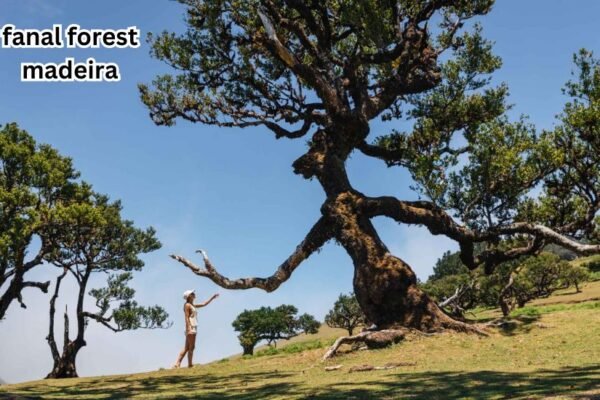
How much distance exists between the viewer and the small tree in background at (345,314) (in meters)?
72.3

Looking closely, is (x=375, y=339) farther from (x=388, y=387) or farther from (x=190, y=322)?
(x=388, y=387)

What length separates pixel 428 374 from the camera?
41.4ft

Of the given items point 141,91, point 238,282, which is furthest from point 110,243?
point 238,282

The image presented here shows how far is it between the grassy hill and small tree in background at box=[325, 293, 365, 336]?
51.6 m

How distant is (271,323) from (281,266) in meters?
56.0

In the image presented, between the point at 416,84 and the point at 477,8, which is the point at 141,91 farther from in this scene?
the point at 477,8

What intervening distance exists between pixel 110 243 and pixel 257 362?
1691 centimetres

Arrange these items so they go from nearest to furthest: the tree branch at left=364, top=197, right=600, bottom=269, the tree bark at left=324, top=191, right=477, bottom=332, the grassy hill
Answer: the grassy hill → the tree bark at left=324, top=191, right=477, bottom=332 → the tree branch at left=364, top=197, right=600, bottom=269

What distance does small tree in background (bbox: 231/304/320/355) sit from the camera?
74.9 m

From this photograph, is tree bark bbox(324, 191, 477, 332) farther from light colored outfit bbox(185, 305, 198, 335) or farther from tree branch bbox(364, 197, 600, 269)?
light colored outfit bbox(185, 305, 198, 335)

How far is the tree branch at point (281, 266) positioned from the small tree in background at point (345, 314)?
5058cm

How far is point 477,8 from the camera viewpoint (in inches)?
910

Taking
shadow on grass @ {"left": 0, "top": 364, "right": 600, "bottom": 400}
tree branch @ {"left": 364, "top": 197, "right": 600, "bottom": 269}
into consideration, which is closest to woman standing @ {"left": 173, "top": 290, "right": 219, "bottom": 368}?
shadow on grass @ {"left": 0, "top": 364, "right": 600, "bottom": 400}

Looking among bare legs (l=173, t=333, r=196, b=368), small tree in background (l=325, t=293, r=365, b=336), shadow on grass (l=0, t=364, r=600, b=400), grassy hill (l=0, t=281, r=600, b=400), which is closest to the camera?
shadow on grass (l=0, t=364, r=600, b=400)
